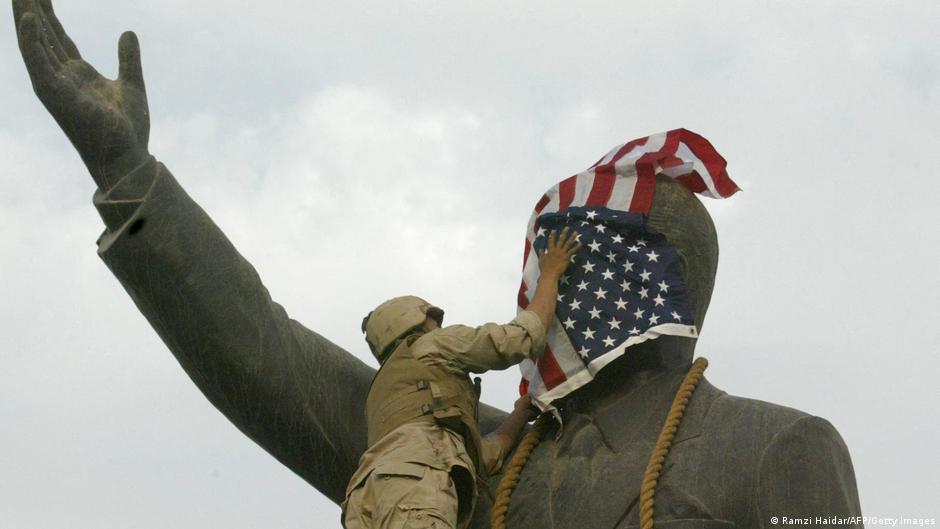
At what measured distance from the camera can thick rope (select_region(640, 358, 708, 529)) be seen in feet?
27.3

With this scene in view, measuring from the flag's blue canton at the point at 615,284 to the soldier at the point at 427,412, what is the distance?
143mm

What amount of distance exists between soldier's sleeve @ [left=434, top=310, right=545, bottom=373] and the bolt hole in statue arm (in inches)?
33.3

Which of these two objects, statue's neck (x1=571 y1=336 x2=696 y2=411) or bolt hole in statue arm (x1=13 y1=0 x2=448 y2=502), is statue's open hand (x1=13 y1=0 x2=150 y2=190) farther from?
statue's neck (x1=571 y1=336 x2=696 y2=411)

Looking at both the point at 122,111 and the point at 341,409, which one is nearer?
the point at 122,111

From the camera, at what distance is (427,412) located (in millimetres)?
8414

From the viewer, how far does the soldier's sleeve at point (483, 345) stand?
8.44 m

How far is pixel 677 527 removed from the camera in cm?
823

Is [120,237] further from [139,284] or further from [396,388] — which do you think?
[396,388]

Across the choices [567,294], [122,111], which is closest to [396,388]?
[567,294]

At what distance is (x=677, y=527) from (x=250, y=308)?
2.15m

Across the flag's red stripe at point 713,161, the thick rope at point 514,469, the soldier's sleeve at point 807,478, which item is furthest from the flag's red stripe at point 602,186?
the soldier's sleeve at point 807,478

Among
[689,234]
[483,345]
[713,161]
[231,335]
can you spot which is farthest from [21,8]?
[713,161]

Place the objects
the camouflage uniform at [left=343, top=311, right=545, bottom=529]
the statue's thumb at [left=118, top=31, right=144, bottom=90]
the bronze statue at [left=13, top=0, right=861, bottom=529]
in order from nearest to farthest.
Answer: the camouflage uniform at [left=343, top=311, right=545, bottom=529] < the bronze statue at [left=13, top=0, right=861, bottom=529] < the statue's thumb at [left=118, top=31, right=144, bottom=90]

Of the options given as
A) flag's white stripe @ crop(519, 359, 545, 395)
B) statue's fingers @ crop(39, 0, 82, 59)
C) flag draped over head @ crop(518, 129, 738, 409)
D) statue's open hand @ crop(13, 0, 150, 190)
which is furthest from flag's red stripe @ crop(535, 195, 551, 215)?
statue's fingers @ crop(39, 0, 82, 59)
